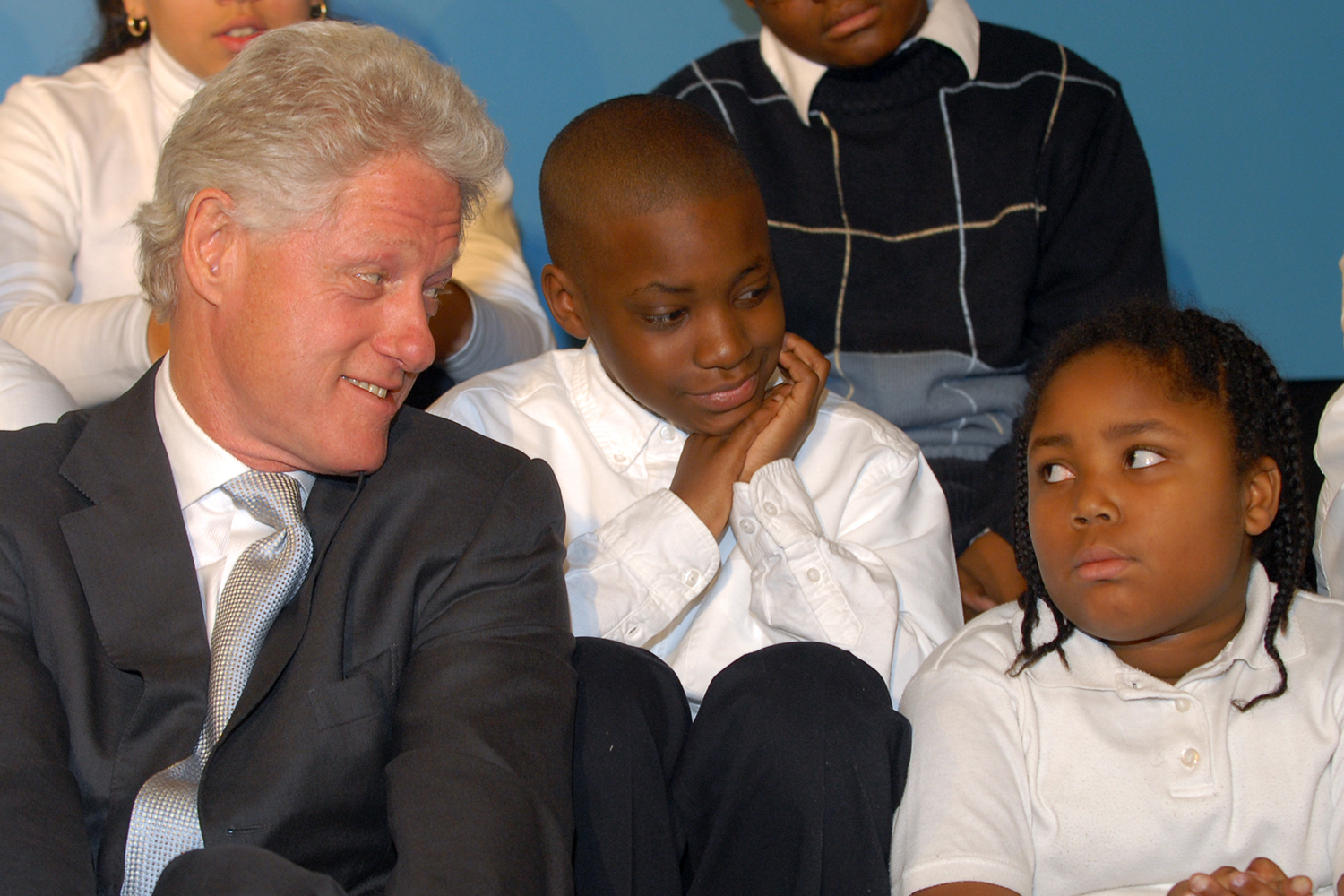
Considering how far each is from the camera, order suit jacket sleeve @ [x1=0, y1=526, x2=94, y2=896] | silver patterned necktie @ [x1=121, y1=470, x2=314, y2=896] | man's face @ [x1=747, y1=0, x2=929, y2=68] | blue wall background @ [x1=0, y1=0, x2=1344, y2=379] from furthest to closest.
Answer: blue wall background @ [x1=0, y1=0, x2=1344, y2=379] < man's face @ [x1=747, y1=0, x2=929, y2=68] < silver patterned necktie @ [x1=121, y1=470, x2=314, y2=896] < suit jacket sleeve @ [x1=0, y1=526, x2=94, y2=896]

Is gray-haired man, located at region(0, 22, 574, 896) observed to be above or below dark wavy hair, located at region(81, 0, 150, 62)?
below

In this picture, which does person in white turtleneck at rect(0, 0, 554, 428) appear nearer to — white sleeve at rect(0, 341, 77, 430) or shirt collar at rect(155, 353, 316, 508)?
white sleeve at rect(0, 341, 77, 430)

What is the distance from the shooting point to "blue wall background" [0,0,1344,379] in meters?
2.78

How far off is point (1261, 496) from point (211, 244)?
47.9 inches

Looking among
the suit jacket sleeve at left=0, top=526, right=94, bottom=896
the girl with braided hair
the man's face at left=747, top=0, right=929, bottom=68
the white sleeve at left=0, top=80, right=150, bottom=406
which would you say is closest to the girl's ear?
the girl with braided hair

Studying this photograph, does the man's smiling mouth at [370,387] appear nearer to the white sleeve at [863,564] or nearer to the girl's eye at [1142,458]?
the white sleeve at [863,564]

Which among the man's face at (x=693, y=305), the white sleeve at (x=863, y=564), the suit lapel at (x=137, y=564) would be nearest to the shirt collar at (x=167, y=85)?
the man's face at (x=693, y=305)

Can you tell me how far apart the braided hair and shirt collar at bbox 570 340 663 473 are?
21.7 inches

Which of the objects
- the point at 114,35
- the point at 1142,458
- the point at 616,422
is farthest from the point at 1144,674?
the point at 114,35

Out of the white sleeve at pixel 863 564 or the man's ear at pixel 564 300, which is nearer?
the white sleeve at pixel 863 564

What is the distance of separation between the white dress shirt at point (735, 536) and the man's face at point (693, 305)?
114mm

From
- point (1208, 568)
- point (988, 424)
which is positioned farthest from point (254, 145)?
point (988, 424)

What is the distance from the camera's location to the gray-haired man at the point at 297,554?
3.95ft

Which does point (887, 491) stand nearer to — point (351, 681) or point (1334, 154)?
point (351, 681)
